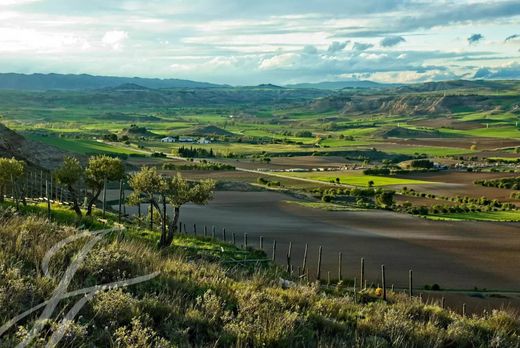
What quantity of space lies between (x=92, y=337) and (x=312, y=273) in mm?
30412

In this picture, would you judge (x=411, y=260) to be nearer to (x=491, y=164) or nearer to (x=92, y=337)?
(x=92, y=337)

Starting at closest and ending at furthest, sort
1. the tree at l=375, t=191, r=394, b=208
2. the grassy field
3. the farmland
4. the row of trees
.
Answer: the row of trees < the farmland < the grassy field < the tree at l=375, t=191, r=394, b=208

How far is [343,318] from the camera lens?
422 inches

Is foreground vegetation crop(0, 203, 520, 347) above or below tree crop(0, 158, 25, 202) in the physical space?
above

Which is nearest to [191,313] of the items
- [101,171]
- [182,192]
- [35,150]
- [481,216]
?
[182,192]

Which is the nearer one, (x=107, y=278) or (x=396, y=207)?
(x=107, y=278)

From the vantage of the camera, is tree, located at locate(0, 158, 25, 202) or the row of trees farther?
tree, located at locate(0, 158, 25, 202)

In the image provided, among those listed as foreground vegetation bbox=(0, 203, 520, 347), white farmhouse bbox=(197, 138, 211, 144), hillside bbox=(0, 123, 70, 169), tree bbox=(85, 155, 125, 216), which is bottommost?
white farmhouse bbox=(197, 138, 211, 144)

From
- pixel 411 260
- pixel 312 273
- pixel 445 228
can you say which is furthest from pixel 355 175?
pixel 312 273

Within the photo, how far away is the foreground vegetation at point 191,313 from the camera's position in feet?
26.3

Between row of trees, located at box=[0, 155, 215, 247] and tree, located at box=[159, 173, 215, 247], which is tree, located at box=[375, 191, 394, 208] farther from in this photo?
tree, located at box=[159, 173, 215, 247]

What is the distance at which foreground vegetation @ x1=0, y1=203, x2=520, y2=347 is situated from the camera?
8016 millimetres

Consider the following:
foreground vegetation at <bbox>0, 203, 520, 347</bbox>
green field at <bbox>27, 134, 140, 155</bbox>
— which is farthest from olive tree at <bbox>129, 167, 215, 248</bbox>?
green field at <bbox>27, 134, 140, 155</bbox>

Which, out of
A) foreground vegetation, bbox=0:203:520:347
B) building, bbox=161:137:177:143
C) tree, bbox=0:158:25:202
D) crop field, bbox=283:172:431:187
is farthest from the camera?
building, bbox=161:137:177:143
